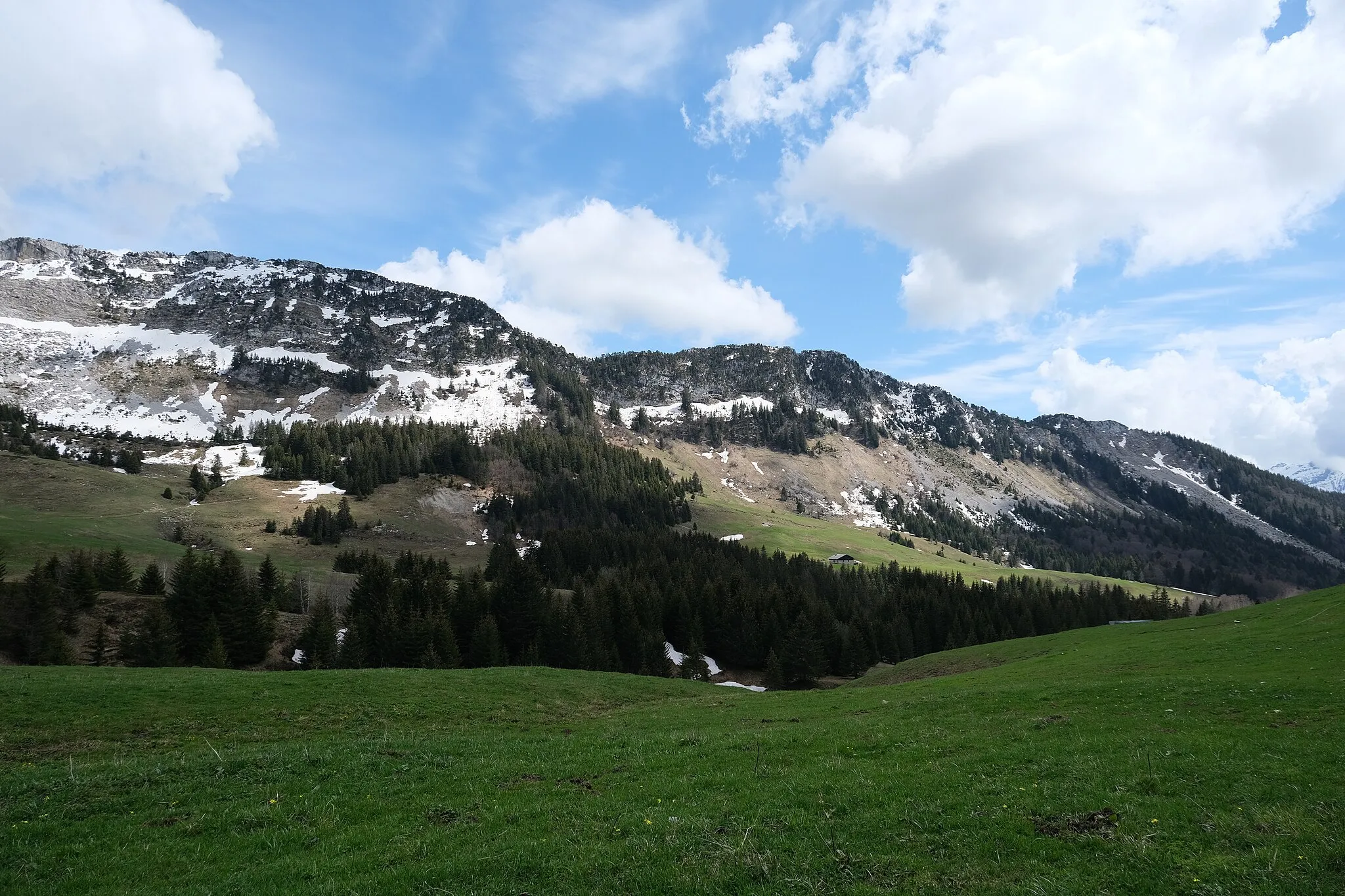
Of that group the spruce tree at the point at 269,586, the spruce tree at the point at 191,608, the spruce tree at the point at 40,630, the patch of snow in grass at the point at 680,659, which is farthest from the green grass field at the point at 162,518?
the patch of snow in grass at the point at 680,659

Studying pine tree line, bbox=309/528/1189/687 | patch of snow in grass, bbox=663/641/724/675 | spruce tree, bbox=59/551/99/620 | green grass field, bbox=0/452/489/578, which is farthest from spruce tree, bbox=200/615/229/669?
patch of snow in grass, bbox=663/641/724/675

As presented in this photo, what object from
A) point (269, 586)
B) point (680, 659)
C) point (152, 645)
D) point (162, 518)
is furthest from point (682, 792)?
point (162, 518)

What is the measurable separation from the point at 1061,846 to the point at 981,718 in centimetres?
1563

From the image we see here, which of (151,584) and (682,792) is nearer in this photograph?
(682,792)

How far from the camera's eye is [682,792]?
1806cm

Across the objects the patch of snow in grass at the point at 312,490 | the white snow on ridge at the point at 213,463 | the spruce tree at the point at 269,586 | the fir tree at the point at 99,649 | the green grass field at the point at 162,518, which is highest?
the white snow on ridge at the point at 213,463

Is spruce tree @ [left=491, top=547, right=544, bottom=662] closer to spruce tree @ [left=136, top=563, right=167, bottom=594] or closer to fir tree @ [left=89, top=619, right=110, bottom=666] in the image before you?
spruce tree @ [left=136, top=563, right=167, bottom=594]

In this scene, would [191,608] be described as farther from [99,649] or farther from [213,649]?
[213,649]

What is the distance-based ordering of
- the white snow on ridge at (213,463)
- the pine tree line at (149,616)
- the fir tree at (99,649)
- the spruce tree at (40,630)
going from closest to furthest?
the spruce tree at (40,630)
the pine tree line at (149,616)
the fir tree at (99,649)
the white snow on ridge at (213,463)

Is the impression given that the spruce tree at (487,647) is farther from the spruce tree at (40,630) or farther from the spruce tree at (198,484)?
the spruce tree at (198,484)

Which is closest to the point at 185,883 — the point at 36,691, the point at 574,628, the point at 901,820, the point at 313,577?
the point at 901,820

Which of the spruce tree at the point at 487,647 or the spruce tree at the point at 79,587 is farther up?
the spruce tree at the point at 79,587

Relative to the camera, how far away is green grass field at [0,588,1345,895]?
12102 mm

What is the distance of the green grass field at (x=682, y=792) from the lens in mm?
12102
